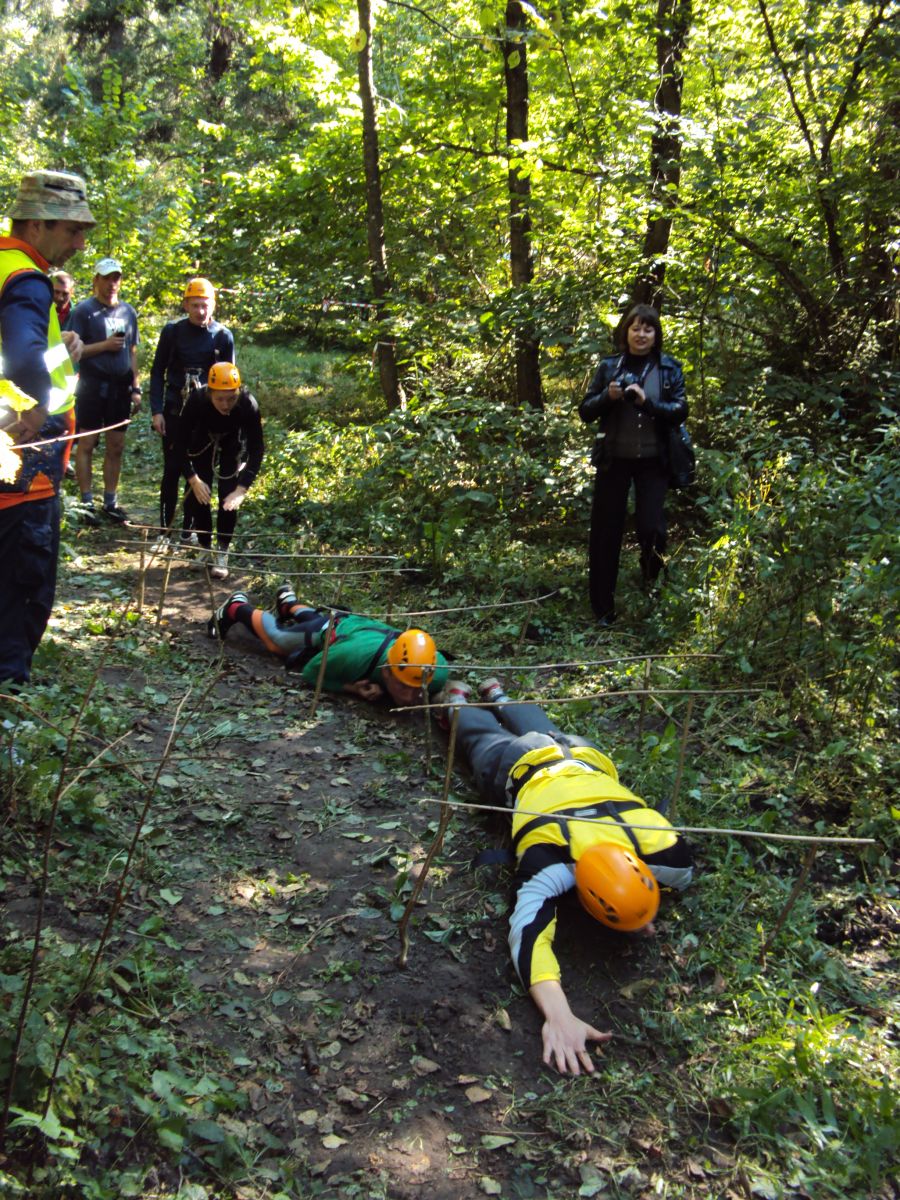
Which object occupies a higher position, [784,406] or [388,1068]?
[784,406]

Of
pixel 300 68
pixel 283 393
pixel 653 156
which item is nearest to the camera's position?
pixel 653 156

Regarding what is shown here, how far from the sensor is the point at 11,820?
347 cm

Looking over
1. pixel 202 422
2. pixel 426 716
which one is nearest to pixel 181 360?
pixel 202 422

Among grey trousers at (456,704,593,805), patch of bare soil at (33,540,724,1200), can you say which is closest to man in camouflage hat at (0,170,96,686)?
patch of bare soil at (33,540,724,1200)

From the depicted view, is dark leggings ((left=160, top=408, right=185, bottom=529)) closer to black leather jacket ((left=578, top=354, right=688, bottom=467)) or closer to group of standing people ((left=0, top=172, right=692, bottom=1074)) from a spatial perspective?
group of standing people ((left=0, top=172, right=692, bottom=1074))

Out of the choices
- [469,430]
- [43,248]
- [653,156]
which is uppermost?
[653,156]

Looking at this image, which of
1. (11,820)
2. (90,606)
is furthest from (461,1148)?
(90,606)

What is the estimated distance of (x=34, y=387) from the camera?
3.30 m

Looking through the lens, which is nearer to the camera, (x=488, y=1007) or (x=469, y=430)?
(x=488, y=1007)

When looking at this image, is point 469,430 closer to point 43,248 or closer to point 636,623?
point 636,623

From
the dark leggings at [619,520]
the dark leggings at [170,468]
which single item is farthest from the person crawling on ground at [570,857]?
the dark leggings at [170,468]

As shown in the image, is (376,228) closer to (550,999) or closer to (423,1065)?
(550,999)

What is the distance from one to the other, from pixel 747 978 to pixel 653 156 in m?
6.45

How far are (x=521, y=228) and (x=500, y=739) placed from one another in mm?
6426
